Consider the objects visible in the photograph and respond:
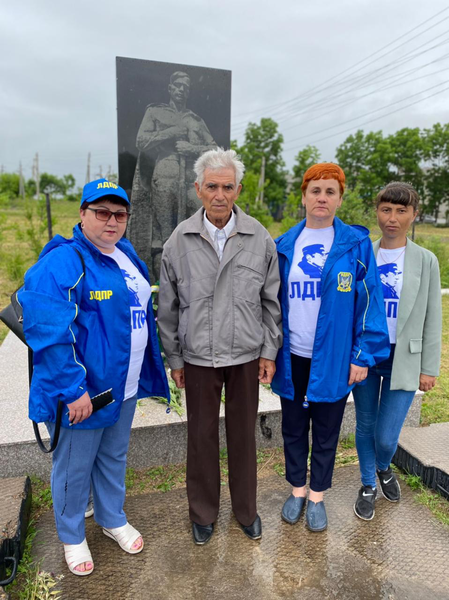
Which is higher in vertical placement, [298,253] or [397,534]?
[298,253]

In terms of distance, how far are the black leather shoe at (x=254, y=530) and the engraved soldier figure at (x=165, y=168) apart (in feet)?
7.17

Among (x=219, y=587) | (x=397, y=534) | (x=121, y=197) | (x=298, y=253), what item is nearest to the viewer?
(x=121, y=197)

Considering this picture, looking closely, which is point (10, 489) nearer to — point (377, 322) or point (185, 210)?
point (377, 322)

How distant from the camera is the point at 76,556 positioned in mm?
2074

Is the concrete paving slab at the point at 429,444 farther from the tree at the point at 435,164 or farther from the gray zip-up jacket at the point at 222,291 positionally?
the tree at the point at 435,164

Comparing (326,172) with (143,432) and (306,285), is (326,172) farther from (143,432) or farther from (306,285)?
(143,432)

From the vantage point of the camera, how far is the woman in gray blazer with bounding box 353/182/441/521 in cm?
225

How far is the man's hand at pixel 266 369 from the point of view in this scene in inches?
86.6

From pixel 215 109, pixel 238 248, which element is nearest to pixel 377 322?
pixel 238 248

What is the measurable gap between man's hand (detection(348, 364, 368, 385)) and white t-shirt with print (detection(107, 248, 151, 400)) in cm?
102

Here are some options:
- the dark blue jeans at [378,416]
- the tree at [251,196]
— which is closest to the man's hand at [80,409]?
the dark blue jeans at [378,416]

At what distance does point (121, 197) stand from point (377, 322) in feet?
4.29

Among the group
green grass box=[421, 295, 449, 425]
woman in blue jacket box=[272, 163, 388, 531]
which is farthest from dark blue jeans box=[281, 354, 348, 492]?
green grass box=[421, 295, 449, 425]

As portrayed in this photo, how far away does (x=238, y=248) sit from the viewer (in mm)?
2059
